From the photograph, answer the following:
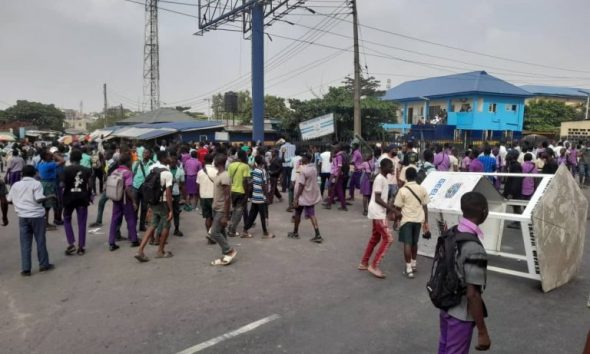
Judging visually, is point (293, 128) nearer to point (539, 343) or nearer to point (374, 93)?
point (539, 343)

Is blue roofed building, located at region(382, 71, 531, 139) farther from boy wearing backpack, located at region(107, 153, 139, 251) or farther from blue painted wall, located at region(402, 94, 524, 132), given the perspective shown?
boy wearing backpack, located at region(107, 153, 139, 251)

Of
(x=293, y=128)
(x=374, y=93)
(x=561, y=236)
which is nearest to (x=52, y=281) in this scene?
(x=561, y=236)

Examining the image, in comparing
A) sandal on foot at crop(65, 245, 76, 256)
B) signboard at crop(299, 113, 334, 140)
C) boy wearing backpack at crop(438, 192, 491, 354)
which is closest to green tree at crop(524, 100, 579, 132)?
signboard at crop(299, 113, 334, 140)

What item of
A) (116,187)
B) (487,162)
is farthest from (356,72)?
(116,187)

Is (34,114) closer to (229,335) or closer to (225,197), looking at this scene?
(225,197)

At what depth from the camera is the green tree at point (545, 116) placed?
38156mm

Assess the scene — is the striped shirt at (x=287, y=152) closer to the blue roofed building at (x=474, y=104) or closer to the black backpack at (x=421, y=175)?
the black backpack at (x=421, y=175)

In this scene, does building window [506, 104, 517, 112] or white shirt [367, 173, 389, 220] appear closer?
white shirt [367, 173, 389, 220]

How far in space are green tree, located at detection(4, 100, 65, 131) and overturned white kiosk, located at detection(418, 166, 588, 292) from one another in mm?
82705

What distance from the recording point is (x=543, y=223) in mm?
5215

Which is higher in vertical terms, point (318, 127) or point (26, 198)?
point (318, 127)

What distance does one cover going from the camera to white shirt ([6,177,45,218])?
6066 mm

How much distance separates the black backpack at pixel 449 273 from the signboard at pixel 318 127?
12.5 m

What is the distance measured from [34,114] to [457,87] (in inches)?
2818
